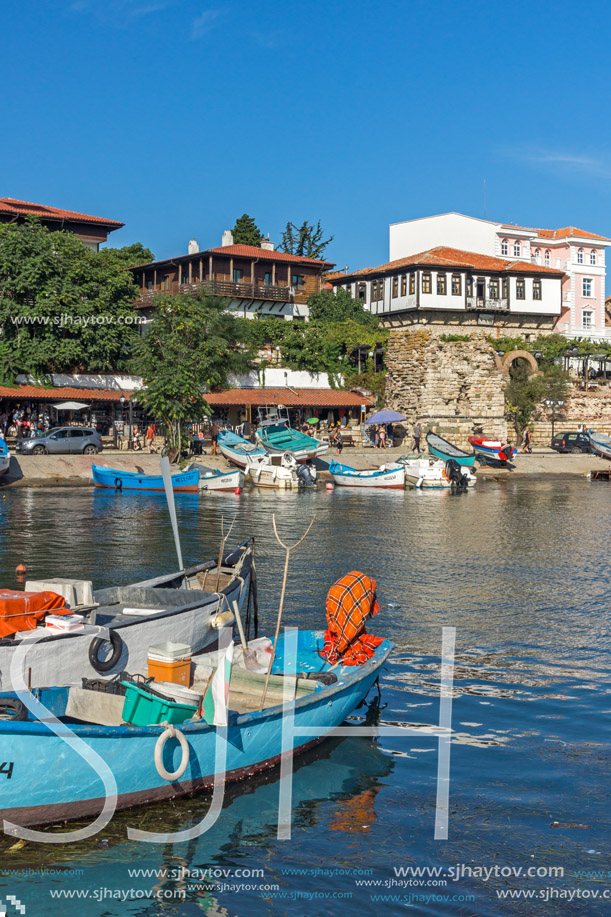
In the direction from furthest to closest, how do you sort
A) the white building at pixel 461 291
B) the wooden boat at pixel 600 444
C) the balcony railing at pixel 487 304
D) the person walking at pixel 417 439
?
the balcony railing at pixel 487 304, the white building at pixel 461 291, the wooden boat at pixel 600 444, the person walking at pixel 417 439

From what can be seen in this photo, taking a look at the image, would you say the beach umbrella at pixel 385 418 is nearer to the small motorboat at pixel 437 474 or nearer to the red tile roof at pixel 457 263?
the small motorboat at pixel 437 474

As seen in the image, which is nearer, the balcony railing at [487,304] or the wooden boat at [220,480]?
the wooden boat at [220,480]

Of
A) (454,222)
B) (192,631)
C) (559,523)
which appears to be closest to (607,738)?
(192,631)

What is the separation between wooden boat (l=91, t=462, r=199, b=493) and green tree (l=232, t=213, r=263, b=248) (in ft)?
110

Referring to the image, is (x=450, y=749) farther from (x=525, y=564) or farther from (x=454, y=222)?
→ (x=454, y=222)

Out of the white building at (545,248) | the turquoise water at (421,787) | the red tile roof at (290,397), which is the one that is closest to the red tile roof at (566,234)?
the white building at (545,248)

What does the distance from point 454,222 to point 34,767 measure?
62.1 metres

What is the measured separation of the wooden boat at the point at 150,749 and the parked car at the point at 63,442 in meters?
31.4

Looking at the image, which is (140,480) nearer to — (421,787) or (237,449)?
(237,449)

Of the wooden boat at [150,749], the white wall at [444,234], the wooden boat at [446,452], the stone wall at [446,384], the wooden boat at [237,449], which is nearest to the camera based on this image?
the wooden boat at [150,749]

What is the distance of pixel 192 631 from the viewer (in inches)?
417

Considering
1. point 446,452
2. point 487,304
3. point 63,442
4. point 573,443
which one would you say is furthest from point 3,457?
point 487,304

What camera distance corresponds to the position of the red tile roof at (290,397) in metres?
48.6

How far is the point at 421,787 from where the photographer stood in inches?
329
